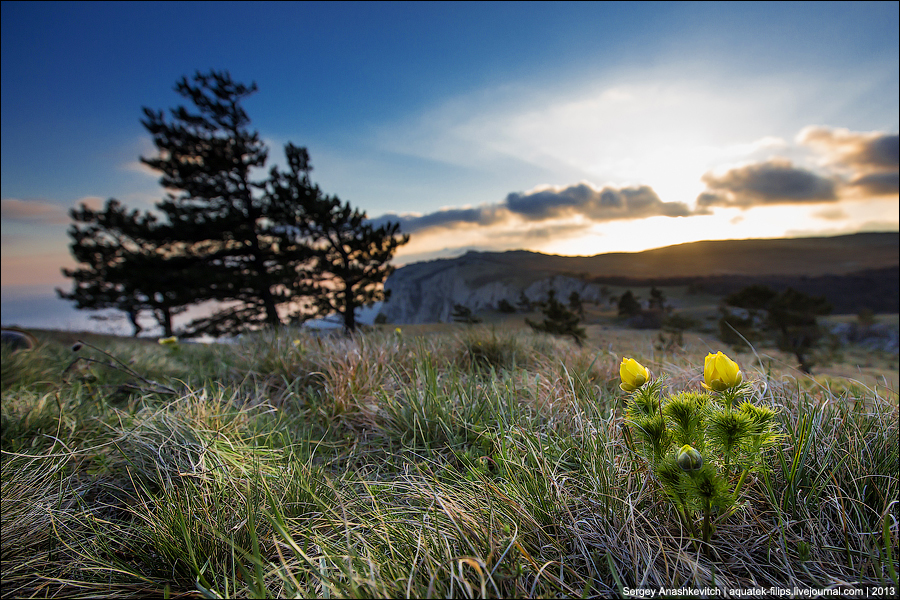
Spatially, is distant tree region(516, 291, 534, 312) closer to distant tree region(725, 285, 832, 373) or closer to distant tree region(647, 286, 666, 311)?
distant tree region(647, 286, 666, 311)

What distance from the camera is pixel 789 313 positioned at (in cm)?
1778

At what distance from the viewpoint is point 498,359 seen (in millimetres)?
4051

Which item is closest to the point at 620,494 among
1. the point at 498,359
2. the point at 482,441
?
the point at 482,441

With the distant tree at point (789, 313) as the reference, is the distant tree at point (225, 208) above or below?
above

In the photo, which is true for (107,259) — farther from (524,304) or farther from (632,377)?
(632,377)

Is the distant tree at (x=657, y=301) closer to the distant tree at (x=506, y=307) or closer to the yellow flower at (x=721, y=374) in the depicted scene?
the distant tree at (x=506, y=307)

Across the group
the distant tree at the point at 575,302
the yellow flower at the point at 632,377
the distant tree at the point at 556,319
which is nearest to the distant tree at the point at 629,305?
the distant tree at the point at 575,302

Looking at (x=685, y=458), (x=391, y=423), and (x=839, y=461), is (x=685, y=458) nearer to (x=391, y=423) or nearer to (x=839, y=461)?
(x=839, y=461)

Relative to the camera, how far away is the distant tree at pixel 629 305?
18.6 meters

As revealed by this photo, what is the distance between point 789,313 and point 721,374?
22022 millimetres

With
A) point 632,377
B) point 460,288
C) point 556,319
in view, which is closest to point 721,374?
point 632,377

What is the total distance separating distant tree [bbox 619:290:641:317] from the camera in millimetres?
18578

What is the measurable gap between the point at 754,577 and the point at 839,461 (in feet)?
2.56

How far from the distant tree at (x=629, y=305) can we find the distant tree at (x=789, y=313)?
14.4ft
